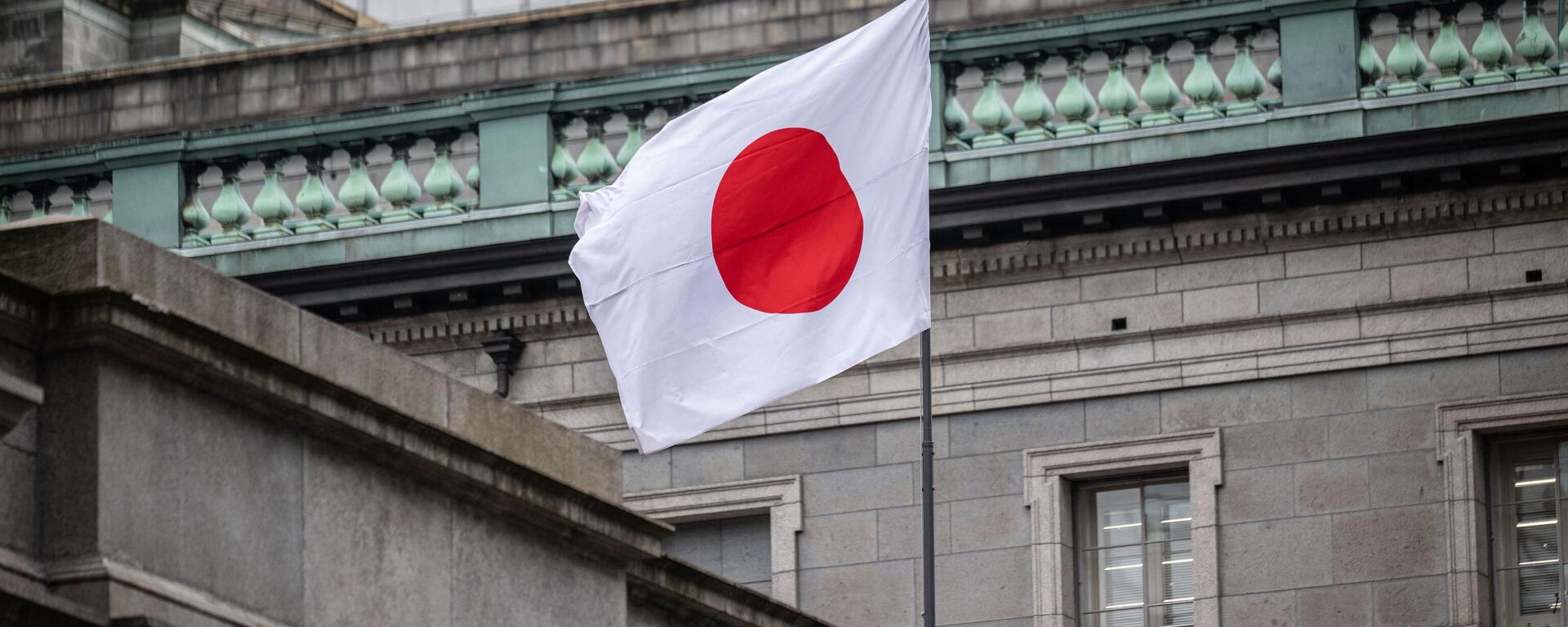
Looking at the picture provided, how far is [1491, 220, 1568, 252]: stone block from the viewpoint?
26250 mm

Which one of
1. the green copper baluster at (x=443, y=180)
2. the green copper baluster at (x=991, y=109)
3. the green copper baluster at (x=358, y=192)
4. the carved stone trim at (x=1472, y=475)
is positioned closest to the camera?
the carved stone trim at (x=1472, y=475)

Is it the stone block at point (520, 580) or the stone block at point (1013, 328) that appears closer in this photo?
the stone block at point (520, 580)

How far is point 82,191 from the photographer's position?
3120 cm

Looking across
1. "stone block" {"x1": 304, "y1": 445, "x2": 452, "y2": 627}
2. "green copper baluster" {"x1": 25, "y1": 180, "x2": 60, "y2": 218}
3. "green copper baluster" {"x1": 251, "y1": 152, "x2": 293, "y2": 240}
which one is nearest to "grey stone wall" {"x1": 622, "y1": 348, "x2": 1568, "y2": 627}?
"green copper baluster" {"x1": 251, "y1": 152, "x2": 293, "y2": 240}

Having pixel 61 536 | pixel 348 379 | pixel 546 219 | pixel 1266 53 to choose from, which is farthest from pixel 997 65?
pixel 61 536

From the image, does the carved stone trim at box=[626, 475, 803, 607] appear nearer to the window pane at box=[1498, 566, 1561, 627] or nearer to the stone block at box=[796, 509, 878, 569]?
the stone block at box=[796, 509, 878, 569]

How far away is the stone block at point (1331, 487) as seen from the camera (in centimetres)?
2655

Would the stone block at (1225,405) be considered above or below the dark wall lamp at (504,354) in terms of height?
below

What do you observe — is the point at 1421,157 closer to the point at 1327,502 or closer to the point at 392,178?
the point at 1327,502

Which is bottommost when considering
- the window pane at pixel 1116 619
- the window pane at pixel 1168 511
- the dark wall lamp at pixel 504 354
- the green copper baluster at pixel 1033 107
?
the window pane at pixel 1116 619

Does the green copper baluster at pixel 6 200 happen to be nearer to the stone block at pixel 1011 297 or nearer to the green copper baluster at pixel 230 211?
the green copper baluster at pixel 230 211

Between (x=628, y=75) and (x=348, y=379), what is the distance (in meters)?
12.4

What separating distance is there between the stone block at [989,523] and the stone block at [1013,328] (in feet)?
3.95

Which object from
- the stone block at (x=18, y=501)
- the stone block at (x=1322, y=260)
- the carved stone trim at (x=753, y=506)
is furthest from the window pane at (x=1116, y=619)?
the stone block at (x=18, y=501)
